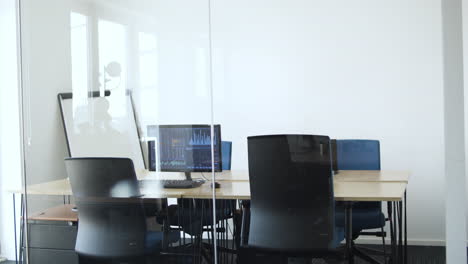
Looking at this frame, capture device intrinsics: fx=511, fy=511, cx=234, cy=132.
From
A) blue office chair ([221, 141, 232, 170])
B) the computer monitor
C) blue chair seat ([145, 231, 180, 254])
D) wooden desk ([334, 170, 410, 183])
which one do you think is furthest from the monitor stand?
wooden desk ([334, 170, 410, 183])

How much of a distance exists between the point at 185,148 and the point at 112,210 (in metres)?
0.60

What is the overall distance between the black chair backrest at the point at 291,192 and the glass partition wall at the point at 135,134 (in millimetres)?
281

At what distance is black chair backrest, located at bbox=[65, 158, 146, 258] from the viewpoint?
3188 mm

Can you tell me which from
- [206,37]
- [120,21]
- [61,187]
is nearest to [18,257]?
[61,187]

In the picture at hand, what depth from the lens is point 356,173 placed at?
11.0ft

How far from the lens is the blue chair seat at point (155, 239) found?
3.23 m

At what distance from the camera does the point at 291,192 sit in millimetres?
3021

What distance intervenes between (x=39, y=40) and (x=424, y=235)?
2830 mm

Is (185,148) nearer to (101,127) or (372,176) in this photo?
(101,127)

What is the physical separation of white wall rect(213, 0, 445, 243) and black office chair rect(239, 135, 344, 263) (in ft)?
0.34

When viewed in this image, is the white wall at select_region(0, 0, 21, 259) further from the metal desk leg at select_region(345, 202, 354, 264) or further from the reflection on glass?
the metal desk leg at select_region(345, 202, 354, 264)

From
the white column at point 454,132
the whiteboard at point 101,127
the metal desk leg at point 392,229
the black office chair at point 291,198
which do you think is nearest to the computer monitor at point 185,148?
the whiteboard at point 101,127

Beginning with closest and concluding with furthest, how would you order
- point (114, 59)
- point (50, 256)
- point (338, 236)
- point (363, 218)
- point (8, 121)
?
point (363, 218), point (338, 236), point (114, 59), point (50, 256), point (8, 121)

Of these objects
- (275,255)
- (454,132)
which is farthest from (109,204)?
(454,132)
